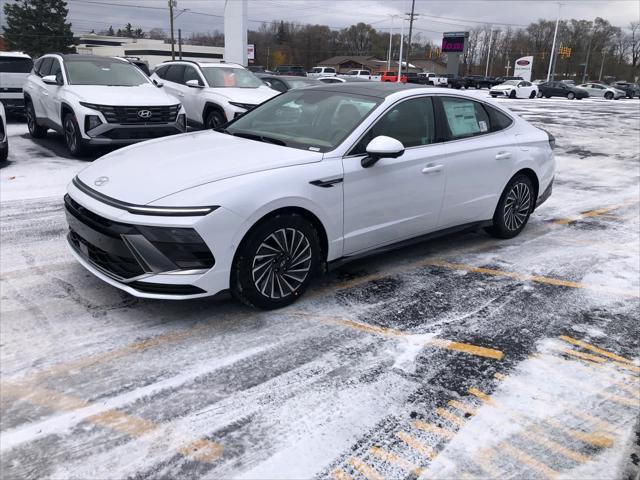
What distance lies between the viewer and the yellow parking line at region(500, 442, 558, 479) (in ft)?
8.06

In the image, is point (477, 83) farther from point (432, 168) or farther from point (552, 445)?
point (552, 445)

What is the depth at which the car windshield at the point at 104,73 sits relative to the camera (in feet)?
31.1

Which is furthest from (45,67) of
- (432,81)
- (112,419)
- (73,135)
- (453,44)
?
(453,44)

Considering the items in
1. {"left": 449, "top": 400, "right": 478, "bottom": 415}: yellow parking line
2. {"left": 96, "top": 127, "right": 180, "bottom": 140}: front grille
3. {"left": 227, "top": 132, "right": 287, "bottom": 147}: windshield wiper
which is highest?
{"left": 227, "top": 132, "right": 287, "bottom": 147}: windshield wiper

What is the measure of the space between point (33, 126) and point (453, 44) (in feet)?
231

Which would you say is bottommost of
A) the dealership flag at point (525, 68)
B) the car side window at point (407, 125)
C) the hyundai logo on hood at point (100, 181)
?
the hyundai logo on hood at point (100, 181)

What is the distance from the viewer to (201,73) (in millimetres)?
11336

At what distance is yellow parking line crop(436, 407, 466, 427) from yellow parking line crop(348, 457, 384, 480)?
1.90ft

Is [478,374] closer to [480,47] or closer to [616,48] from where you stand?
[616,48]

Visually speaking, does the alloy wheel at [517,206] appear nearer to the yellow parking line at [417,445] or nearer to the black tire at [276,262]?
the black tire at [276,262]

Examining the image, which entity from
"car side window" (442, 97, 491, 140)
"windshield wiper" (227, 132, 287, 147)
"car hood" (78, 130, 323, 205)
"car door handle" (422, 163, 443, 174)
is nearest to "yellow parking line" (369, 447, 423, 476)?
"car hood" (78, 130, 323, 205)

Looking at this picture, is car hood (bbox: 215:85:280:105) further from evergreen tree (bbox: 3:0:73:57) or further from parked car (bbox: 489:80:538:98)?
evergreen tree (bbox: 3:0:73:57)

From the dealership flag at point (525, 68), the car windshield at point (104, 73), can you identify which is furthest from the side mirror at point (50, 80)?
the dealership flag at point (525, 68)

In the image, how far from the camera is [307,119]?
15.1 ft
